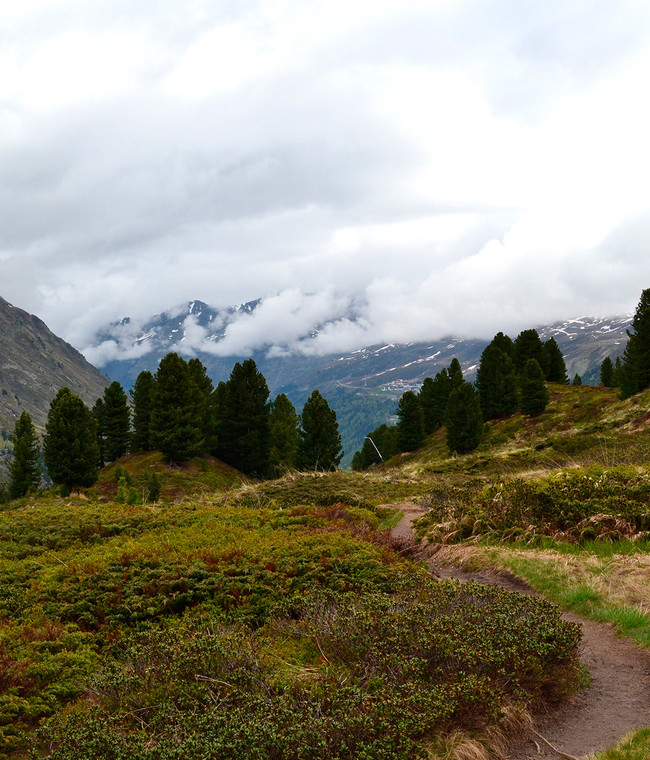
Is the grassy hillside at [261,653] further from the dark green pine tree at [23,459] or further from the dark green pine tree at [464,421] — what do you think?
the dark green pine tree at [23,459]

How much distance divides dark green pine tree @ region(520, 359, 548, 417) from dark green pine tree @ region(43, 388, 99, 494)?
45271 millimetres

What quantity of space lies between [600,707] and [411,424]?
7152cm

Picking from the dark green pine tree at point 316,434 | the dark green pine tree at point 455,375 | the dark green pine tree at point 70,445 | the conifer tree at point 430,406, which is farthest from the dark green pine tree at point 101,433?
the dark green pine tree at point 455,375

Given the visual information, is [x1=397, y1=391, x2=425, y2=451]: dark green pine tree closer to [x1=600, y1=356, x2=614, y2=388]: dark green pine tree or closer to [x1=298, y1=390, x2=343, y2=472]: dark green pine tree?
[x1=298, y1=390, x2=343, y2=472]: dark green pine tree

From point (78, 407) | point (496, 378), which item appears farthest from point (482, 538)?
point (496, 378)

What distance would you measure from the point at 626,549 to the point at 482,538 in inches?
130

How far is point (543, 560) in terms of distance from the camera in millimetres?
11000

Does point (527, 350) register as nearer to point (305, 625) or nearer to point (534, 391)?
point (534, 391)

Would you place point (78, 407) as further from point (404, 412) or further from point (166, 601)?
point (404, 412)

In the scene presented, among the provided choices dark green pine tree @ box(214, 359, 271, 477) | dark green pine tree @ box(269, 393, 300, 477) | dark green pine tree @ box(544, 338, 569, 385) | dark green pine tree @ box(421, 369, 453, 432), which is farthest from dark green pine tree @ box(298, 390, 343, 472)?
dark green pine tree @ box(544, 338, 569, 385)

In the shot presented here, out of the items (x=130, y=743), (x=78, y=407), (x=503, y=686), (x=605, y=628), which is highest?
(x=78, y=407)

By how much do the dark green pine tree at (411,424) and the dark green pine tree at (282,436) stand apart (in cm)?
1736

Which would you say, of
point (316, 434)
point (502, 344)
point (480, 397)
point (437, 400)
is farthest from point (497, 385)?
point (316, 434)

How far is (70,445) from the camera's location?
41.7 metres
